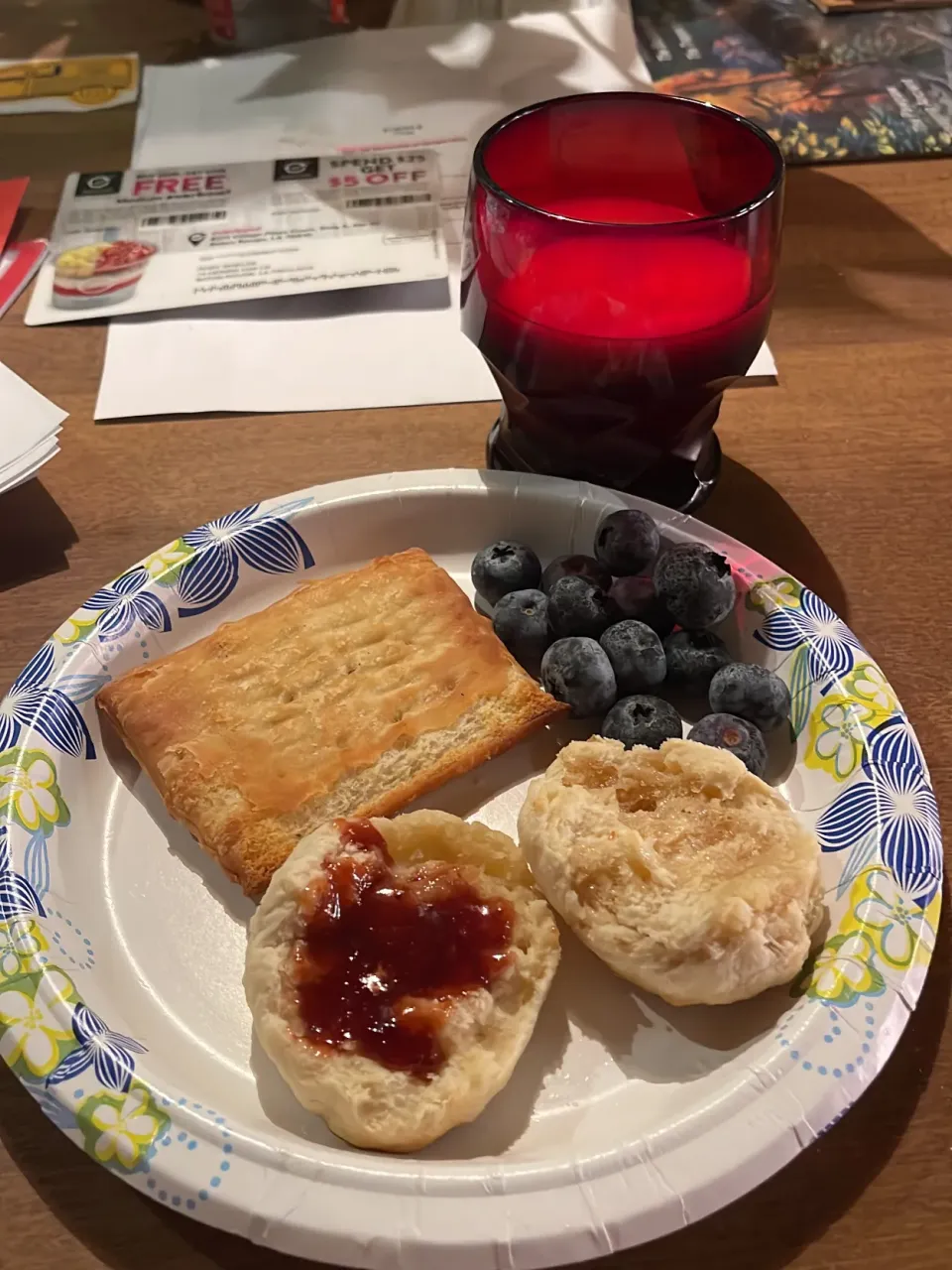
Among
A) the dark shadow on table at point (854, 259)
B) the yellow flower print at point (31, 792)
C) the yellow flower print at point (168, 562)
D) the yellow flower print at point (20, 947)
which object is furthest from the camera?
the dark shadow on table at point (854, 259)

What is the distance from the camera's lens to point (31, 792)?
0.95 metres

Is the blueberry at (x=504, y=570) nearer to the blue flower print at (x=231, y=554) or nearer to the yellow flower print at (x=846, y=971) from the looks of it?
the blue flower print at (x=231, y=554)

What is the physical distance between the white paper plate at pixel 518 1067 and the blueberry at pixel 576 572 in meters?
0.09

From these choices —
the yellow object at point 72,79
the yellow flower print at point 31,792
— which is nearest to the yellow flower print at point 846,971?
the yellow flower print at point 31,792

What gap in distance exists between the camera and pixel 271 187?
1.91 meters

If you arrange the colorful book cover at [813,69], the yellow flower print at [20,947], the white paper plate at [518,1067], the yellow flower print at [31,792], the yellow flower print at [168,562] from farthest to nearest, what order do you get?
the colorful book cover at [813,69] < the yellow flower print at [168,562] < the yellow flower print at [31,792] < the yellow flower print at [20,947] < the white paper plate at [518,1067]

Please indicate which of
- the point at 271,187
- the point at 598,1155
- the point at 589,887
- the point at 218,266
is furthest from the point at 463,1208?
the point at 271,187

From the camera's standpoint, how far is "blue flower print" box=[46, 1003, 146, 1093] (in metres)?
0.75

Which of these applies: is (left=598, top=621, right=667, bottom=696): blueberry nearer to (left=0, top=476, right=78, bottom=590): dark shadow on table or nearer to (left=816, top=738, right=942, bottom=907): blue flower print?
(left=816, top=738, right=942, bottom=907): blue flower print

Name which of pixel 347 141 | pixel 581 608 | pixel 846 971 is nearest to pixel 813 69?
pixel 347 141

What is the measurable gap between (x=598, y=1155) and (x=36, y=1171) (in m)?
0.46

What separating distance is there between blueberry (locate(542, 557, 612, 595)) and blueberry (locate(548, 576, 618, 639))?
0.5 inches

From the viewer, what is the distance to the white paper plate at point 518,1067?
0.69m

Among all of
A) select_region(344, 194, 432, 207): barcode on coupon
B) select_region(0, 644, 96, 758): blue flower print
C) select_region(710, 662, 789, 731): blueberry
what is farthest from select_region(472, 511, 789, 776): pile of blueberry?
select_region(344, 194, 432, 207): barcode on coupon
